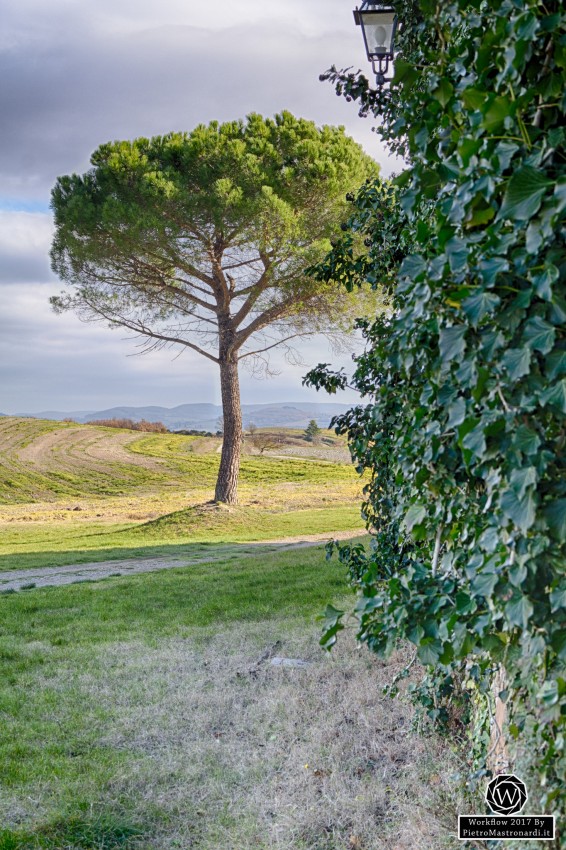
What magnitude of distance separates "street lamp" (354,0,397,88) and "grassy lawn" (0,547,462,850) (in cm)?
383

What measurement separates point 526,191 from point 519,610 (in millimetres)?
821

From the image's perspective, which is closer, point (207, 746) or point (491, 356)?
point (491, 356)

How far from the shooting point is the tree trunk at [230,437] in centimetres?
1614

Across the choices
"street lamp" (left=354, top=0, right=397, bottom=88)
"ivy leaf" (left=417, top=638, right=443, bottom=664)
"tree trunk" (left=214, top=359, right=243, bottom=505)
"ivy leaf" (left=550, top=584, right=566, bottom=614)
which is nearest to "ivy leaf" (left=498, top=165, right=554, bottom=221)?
"ivy leaf" (left=550, top=584, right=566, bottom=614)

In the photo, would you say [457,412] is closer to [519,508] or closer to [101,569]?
[519,508]

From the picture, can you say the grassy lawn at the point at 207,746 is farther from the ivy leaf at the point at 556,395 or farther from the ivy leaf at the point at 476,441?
the ivy leaf at the point at 556,395

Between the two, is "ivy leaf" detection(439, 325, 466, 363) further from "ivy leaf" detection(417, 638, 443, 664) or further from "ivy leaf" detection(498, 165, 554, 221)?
"ivy leaf" detection(417, 638, 443, 664)

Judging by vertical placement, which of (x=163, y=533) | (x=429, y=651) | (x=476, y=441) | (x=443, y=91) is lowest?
(x=163, y=533)

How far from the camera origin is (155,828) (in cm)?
263

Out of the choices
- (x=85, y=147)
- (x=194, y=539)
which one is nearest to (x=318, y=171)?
(x=85, y=147)

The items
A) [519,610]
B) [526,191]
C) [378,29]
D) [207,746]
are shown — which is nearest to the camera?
[526,191]

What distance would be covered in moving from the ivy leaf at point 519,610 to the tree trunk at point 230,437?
1497cm

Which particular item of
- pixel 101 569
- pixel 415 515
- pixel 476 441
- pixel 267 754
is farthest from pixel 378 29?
pixel 101 569

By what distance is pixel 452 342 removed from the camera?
1.29m
